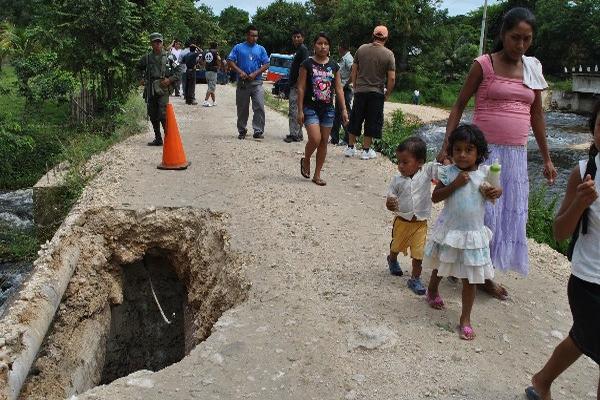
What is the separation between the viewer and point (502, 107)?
3924 millimetres

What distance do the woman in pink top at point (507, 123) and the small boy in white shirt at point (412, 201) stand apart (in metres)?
0.23

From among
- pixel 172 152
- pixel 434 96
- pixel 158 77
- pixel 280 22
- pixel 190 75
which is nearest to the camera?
pixel 172 152

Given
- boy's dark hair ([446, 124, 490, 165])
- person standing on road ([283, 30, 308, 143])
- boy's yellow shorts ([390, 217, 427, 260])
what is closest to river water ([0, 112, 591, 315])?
boy's yellow shorts ([390, 217, 427, 260])

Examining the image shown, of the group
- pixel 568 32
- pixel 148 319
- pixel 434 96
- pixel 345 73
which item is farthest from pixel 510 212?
pixel 568 32

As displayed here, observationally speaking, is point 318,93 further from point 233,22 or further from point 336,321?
point 233,22

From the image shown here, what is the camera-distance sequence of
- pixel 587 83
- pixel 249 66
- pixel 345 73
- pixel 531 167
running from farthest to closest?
pixel 587 83 < pixel 531 167 < pixel 345 73 < pixel 249 66

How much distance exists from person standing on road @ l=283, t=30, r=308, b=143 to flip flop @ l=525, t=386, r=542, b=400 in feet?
17.6

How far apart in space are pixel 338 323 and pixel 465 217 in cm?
110

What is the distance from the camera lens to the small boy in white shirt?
4.03 meters

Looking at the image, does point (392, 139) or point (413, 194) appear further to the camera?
point (392, 139)

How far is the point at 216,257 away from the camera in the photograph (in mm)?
5320

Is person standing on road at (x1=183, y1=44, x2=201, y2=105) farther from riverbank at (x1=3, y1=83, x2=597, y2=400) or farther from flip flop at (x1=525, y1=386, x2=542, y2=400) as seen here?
flip flop at (x1=525, y1=386, x2=542, y2=400)

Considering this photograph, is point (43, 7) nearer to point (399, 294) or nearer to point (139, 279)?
point (139, 279)

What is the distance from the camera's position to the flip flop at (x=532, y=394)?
298 centimetres
